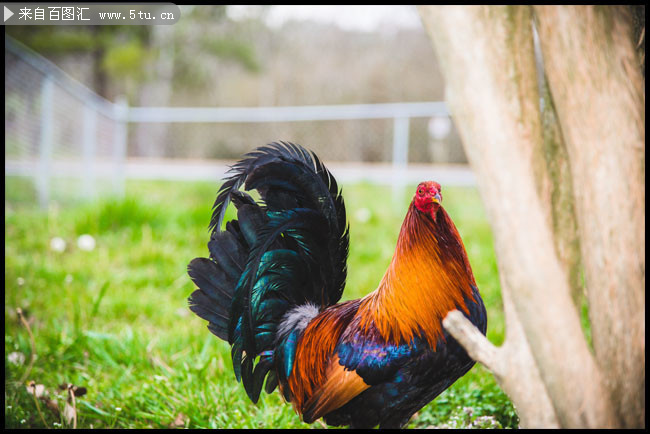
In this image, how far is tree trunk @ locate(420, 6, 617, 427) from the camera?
1.19 meters

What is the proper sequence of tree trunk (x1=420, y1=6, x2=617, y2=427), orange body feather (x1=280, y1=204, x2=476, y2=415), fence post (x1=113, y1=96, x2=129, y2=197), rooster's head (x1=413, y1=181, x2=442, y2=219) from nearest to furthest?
tree trunk (x1=420, y1=6, x2=617, y2=427), rooster's head (x1=413, y1=181, x2=442, y2=219), orange body feather (x1=280, y1=204, x2=476, y2=415), fence post (x1=113, y1=96, x2=129, y2=197)

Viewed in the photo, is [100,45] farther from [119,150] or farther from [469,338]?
[469,338]

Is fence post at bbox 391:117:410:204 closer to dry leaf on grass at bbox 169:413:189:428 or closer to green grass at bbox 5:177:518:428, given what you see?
green grass at bbox 5:177:518:428

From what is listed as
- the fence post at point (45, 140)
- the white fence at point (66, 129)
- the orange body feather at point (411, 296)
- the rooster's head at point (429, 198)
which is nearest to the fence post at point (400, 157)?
the white fence at point (66, 129)

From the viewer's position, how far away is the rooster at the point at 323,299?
1556 mm

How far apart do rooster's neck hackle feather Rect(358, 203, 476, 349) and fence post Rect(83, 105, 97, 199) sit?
6442mm

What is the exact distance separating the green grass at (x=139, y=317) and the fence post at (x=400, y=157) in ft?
1.04

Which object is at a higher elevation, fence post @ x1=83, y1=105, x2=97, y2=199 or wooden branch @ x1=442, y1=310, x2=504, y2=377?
fence post @ x1=83, y1=105, x2=97, y2=199

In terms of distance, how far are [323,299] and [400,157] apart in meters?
5.21

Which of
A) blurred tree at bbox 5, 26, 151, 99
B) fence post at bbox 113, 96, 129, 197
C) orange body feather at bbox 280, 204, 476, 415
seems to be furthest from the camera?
blurred tree at bbox 5, 26, 151, 99

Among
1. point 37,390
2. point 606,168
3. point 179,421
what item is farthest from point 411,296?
point 37,390

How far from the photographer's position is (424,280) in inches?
61.7

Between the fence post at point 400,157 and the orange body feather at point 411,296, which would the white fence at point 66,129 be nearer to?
the fence post at point 400,157

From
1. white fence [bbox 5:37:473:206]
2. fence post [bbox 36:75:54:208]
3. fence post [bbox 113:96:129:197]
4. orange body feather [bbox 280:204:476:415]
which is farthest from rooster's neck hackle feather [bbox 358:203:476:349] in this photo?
fence post [bbox 113:96:129:197]
